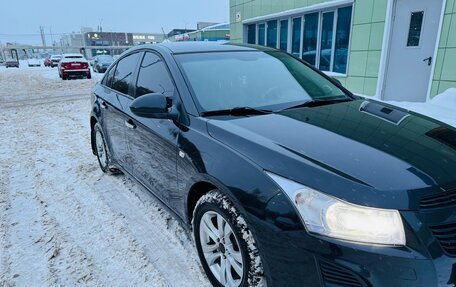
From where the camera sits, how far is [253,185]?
171 centimetres

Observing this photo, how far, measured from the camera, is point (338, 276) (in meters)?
1.42

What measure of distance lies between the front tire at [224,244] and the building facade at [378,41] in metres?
6.95

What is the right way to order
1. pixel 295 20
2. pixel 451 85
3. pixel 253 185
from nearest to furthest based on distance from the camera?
pixel 253 185 < pixel 451 85 < pixel 295 20

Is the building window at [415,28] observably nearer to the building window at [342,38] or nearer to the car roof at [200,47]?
the building window at [342,38]

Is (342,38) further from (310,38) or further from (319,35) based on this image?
(310,38)

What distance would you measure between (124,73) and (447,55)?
658 centimetres

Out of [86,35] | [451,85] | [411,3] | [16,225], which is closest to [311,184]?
[16,225]

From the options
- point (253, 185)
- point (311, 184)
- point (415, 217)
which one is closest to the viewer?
point (415, 217)

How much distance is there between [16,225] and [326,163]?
3002mm

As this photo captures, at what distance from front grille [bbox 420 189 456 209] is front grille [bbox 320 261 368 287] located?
0.43 m

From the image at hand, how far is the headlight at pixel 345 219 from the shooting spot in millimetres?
1405

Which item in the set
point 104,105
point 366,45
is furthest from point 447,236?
point 366,45

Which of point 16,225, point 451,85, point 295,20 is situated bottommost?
point 16,225

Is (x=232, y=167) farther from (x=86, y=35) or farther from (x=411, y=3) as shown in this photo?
(x=86, y=35)
